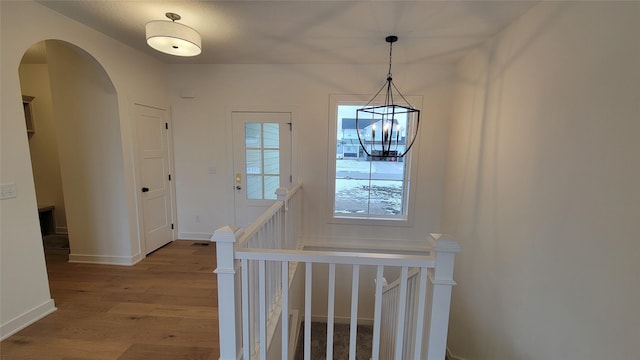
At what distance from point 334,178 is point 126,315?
8.58 feet

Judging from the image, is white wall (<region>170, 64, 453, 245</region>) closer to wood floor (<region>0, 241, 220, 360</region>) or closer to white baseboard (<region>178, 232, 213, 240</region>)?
white baseboard (<region>178, 232, 213, 240</region>)

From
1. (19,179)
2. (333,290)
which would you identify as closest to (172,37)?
(19,179)

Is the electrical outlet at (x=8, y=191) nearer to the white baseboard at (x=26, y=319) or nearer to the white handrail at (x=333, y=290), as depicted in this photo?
the white baseboard at (x=26, y=319)

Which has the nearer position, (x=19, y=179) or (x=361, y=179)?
(x=19, y=179)

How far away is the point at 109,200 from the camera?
2.96m

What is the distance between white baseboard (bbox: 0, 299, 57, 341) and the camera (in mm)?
1867

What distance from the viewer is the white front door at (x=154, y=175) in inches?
125

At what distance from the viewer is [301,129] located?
356cm

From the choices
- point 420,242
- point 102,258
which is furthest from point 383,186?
point 102,258

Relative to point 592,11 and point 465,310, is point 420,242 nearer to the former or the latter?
point 465,310

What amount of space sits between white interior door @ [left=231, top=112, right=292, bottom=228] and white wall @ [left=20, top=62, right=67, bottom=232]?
278cm

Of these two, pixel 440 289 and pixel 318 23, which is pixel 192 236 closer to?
pixel 318 23

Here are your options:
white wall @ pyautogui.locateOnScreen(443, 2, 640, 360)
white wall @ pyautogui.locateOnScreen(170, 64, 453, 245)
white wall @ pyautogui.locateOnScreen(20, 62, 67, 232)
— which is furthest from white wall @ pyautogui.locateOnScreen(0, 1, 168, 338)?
white wall @ pyautogui.locateOnScreen(443, 2, 640, 360)

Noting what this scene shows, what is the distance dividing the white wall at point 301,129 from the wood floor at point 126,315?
116cm
